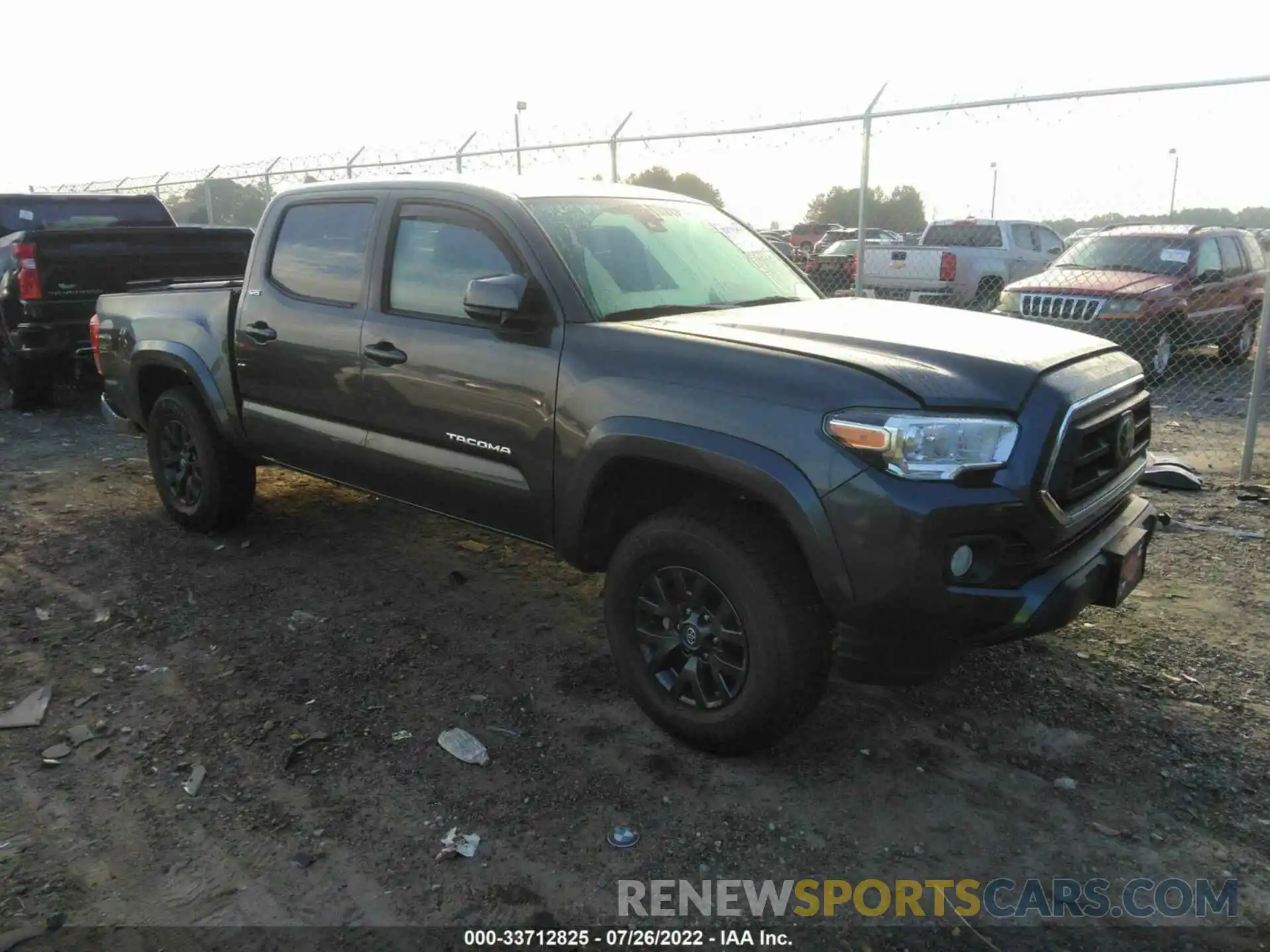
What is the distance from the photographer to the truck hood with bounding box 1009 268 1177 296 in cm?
933

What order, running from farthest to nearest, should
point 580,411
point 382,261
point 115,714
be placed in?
point 382,261 → point 115,714 → point 580,411

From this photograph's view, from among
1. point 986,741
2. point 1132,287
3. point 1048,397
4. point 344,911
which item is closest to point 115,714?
point 344,911

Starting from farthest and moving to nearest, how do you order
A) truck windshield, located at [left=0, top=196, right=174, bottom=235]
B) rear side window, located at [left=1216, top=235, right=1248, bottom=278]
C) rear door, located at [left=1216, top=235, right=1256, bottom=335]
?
rear side window, located at [left=1216, top=235, right=1248, bottom=278]
rear door, located at [left=1216, top=235, right=1256, bottom=335]
truck windshield, located at [left=0, top=196, right=174, bottom=235]

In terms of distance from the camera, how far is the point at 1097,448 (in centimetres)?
298

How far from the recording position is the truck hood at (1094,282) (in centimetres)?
933

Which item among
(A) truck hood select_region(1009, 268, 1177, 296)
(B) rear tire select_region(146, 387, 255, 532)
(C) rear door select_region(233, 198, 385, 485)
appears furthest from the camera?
(A) truck hood select_region(1009, 268, 1177, 296)

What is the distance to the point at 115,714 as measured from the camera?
3.53 m

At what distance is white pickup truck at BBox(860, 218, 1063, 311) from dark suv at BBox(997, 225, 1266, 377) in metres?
1.59

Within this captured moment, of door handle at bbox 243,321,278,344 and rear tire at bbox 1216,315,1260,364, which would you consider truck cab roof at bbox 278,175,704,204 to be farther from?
rear tire at bbox 1216,315,1260,364

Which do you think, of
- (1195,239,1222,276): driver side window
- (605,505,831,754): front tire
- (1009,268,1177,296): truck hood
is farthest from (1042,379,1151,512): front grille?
(1195,239,1222,276): driver side window

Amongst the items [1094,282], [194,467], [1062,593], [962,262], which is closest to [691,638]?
[1062,593]

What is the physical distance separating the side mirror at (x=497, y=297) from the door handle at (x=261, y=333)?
5.19 ft

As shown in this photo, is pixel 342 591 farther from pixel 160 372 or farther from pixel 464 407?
pixel 160 372

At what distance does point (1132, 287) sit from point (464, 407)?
811 centimetres
